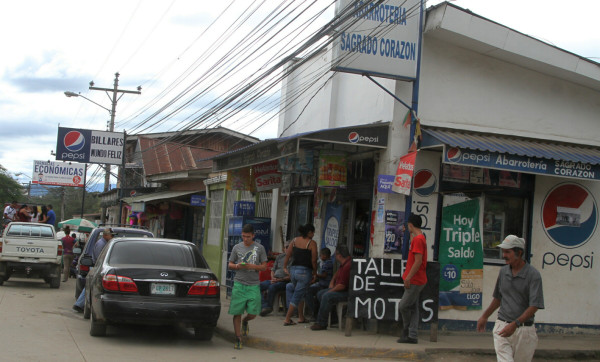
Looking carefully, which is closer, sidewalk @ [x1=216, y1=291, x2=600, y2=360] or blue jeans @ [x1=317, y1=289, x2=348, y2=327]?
sidewalk @ [x1=216, y1=291, x2=600, y2=360]

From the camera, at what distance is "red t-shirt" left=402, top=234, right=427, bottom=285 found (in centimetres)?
902

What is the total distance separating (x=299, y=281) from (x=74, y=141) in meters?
18.3

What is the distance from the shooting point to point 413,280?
30.3 feet

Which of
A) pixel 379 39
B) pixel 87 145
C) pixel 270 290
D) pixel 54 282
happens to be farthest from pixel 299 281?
pixel 87 145

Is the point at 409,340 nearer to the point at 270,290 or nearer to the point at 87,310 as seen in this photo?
the point at 270,290

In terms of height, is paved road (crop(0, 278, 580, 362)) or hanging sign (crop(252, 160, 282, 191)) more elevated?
hanging sign (crop(252, 160, 282, 191))

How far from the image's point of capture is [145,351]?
336 inches

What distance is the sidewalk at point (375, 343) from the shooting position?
29.5ft

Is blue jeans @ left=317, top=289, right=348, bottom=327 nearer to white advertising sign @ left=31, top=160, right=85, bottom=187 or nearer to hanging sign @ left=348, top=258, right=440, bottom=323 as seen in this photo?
hanging sign @ left=348, top=258, right=440, bottom=323

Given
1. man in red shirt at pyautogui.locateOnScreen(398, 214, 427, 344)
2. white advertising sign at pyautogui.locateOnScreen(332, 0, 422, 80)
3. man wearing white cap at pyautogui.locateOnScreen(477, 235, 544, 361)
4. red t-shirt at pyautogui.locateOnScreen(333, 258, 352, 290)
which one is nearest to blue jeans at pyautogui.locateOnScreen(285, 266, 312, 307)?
red t-shirt at pyautogui.locateOnScreen(333, 258, 352, 290)

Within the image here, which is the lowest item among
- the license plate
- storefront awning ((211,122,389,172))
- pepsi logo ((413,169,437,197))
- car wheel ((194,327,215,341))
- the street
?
the street

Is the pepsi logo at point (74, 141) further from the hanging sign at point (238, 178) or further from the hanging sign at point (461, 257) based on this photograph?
the hanging sign at point (461, 257)

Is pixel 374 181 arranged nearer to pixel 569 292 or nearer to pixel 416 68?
pixel 416 68

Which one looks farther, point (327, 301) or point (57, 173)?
point (57, 173)
